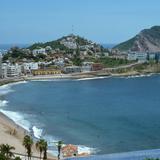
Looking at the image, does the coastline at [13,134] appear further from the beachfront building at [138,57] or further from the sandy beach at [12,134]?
the beachfront building at [138,57]

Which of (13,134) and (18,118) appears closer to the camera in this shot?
(13,134)

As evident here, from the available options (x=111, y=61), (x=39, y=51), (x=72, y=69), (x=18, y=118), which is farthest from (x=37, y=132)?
(x=39, y=51)

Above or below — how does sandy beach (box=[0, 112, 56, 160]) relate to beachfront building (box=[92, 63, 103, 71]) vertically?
below

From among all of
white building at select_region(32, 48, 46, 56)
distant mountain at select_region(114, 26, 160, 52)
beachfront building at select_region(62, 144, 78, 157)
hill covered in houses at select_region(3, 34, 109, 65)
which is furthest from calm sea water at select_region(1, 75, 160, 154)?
distant mountain at select_region(114, 26, 160, 52)

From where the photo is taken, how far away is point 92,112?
50969 mm

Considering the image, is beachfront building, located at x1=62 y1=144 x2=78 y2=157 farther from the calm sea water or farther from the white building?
the white building

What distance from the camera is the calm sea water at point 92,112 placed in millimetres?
37219

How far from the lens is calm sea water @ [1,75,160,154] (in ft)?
122

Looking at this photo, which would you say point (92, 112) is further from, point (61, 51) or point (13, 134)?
point (61, 51)

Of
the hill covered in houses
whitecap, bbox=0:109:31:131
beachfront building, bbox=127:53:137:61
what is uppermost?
the hill covered in houses

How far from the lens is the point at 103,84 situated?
8488 centimetres

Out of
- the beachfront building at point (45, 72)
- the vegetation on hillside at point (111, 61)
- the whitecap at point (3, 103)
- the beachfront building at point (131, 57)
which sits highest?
the beachfront building at point (131, 57)

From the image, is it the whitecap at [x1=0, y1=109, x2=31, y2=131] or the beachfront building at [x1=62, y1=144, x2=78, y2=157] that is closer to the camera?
the beachfront building at [x1=62, y1=144, x2=78, y2=157]

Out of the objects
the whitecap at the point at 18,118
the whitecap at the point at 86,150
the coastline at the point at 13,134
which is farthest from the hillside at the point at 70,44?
the whitecap at the point at 86,150
